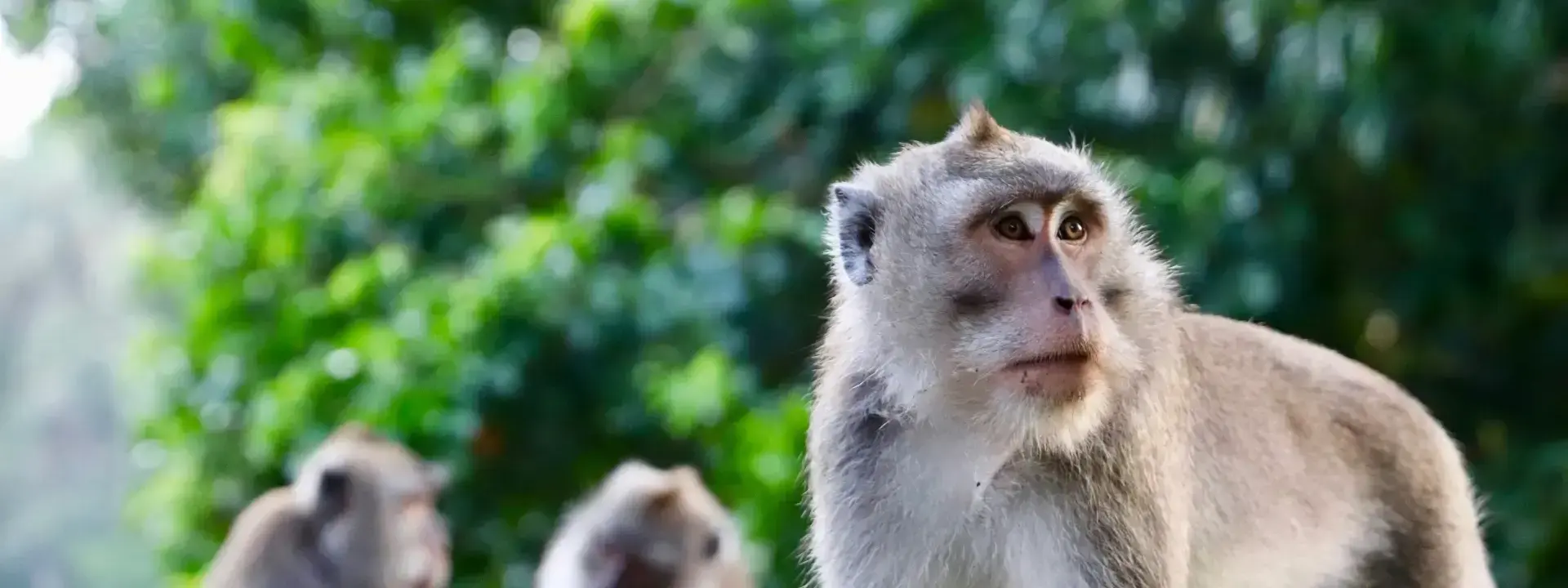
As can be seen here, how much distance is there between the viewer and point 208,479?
3.57 metres

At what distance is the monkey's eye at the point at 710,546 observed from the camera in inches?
103

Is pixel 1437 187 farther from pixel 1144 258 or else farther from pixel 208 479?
pixel 208 479

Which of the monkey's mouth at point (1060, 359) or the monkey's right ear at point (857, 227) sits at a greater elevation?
the monkey's right ear at point (857, 227)

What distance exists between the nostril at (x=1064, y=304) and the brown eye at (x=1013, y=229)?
85mm

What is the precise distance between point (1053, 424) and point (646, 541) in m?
1.36

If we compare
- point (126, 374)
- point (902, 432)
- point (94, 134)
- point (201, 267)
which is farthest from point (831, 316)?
point (94, 134)

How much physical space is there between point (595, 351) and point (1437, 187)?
1909 mm

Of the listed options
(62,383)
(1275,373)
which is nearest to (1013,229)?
(1275,373)

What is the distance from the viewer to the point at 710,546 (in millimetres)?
2627

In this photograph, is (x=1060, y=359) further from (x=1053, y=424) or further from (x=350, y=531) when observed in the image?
(x=350, y=531)

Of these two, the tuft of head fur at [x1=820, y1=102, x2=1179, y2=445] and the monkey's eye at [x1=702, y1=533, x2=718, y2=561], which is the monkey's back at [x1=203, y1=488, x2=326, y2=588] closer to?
the monkey's eye at [x1=702, y1=533, x2=718, y2=561]

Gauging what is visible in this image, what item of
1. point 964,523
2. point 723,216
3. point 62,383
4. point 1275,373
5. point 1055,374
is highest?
point 62,383

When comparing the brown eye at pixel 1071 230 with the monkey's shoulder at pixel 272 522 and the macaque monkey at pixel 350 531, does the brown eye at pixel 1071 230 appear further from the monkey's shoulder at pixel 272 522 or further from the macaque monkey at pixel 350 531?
the monkey's shoulder at pixel 272 522

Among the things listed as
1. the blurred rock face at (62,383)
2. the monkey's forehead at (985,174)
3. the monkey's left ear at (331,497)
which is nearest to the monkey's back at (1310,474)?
the monkey's forehead at (985,174)
